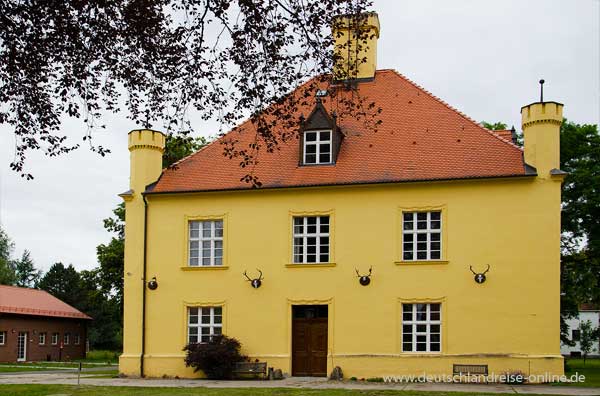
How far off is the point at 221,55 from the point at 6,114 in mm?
2911

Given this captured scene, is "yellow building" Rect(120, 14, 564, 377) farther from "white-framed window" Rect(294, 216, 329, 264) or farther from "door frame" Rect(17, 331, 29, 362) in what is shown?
"door frame" Rect(17, 331, 29, 362)

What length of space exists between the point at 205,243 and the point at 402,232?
645 cm

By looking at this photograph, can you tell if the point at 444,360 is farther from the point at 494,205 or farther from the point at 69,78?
the point at 69,78

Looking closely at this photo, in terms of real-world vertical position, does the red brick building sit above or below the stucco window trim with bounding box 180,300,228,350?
below

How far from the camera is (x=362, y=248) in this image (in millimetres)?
24688

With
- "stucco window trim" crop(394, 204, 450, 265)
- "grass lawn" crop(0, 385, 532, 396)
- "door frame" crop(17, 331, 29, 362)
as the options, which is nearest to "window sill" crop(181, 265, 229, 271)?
"stucco window trim" crop(394, 204, 450, 265)

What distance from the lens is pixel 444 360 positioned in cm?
2325

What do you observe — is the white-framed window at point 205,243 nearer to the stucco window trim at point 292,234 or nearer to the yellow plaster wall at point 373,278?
the yellow plaster wall at point 373,278

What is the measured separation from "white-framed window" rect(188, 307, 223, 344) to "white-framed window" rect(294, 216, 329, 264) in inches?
123

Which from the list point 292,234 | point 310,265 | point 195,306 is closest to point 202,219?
point 195,306

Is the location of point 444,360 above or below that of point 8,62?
below

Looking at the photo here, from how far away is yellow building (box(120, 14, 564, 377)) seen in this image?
2319 centimetres

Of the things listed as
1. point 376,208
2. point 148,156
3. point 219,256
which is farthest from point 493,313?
point 148,156

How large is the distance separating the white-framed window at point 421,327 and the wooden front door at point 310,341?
8.23 ft
